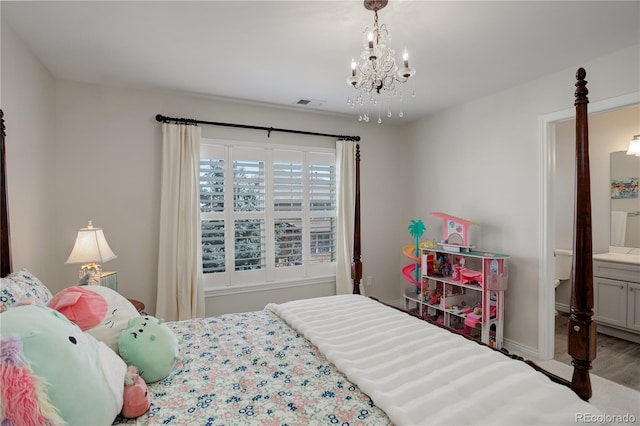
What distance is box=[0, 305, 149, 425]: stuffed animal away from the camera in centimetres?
84

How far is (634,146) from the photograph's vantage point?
3664 mm

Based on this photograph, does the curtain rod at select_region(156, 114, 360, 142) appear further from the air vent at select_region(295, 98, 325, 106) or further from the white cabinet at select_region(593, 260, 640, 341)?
the white cabinet at select_region(593, 260, 640, 341)

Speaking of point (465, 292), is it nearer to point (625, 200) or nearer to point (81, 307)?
point (625, 200)

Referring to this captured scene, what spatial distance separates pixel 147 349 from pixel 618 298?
4415 mm

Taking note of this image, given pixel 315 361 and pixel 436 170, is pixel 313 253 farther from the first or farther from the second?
pixel 315 361

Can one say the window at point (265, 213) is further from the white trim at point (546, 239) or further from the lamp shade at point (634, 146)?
the lamp shade at point (634, 146)

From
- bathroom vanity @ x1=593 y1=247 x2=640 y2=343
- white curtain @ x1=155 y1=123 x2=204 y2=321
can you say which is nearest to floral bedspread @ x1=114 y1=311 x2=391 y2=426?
white curtain @ x1=155 y1=123 x2=204 y2=321

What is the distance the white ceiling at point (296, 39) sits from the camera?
6.29 feet

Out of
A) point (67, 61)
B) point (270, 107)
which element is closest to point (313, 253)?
point (270, 107)

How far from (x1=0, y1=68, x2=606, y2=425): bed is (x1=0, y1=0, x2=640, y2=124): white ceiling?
2.72 ft

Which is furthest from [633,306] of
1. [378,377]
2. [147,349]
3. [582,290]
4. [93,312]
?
[93,312]

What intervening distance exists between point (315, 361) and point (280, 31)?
203cm

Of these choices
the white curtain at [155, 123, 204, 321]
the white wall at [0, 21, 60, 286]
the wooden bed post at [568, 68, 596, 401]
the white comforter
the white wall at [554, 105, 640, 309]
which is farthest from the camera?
the white wall at [554, 105, 640, 309]

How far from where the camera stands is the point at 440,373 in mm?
1391
